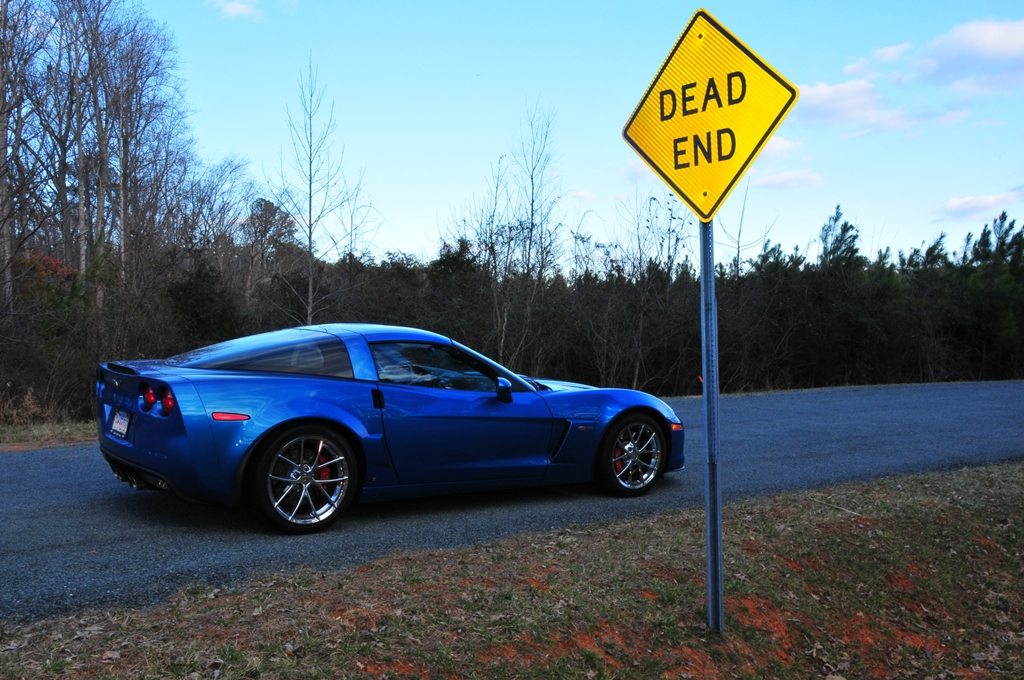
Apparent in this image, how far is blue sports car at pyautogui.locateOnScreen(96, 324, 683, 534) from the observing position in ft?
18.4

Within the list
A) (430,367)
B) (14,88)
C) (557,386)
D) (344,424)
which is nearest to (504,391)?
(430,367)

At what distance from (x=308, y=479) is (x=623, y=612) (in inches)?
93.2

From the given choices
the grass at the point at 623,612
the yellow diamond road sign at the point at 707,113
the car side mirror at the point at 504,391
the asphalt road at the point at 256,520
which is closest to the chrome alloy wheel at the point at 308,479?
the asphalt road at the point at 256,520

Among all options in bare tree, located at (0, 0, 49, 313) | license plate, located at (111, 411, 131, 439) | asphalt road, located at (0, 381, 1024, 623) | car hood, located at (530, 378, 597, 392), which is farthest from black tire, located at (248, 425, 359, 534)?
bare tree, located at (0, 0, 49, 313)

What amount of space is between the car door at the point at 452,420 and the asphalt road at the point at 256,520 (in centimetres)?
36

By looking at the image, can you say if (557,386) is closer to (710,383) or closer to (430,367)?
(430,367)

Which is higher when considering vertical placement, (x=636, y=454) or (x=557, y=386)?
(x=557, y=386)

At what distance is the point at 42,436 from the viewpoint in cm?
1036

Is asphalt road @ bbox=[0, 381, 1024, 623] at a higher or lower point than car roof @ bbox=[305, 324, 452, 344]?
lower

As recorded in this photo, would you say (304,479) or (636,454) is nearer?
(304,479)

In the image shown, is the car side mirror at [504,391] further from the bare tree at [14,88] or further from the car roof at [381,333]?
the bare tree at [14,88]

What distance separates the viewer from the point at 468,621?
4277 millimetres

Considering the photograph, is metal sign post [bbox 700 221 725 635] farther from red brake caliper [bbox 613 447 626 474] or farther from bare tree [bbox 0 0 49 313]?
bare tree [bbox 0 0 49 313]

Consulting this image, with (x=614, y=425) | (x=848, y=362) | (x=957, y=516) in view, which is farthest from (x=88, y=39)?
(x=957, y=516)
